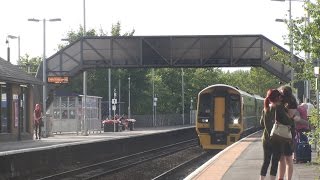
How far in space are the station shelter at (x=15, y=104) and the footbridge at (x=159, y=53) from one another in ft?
29.6

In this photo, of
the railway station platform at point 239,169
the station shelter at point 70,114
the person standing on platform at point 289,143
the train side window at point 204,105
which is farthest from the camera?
the station shelter at point 70,114

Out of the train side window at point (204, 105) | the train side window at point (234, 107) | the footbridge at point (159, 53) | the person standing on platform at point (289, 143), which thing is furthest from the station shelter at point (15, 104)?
the person standing on platform at point (289, 143)

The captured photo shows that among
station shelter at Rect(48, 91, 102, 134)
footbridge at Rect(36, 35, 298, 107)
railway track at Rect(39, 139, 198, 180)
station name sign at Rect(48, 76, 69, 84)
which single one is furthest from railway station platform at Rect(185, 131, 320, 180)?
station shelter at Rect(48, 91, 102, 134)

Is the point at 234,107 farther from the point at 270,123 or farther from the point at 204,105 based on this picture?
the point at 270,123

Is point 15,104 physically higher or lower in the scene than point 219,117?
higher

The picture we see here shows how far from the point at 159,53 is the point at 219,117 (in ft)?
54.5

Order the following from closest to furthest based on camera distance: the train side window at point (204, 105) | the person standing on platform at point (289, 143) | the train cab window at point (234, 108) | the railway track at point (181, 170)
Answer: the person standing on platform at point (289, 143) < the railway track at point (181, 170) < the train side window at point (204, 105) < the train cab window at point (234, 108)

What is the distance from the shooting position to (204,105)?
29.1 m

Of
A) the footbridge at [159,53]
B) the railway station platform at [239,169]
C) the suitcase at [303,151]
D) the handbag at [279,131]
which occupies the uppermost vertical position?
the footbridge at [159,53]

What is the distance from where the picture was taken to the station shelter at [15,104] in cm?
3139

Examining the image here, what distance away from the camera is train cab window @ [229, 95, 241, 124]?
95.6 feet

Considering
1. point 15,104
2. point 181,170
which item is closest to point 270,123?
point 181,170

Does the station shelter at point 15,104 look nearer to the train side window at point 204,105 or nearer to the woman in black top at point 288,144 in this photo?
the train side window at point 204,105

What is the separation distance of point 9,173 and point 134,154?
1342 centimetres
